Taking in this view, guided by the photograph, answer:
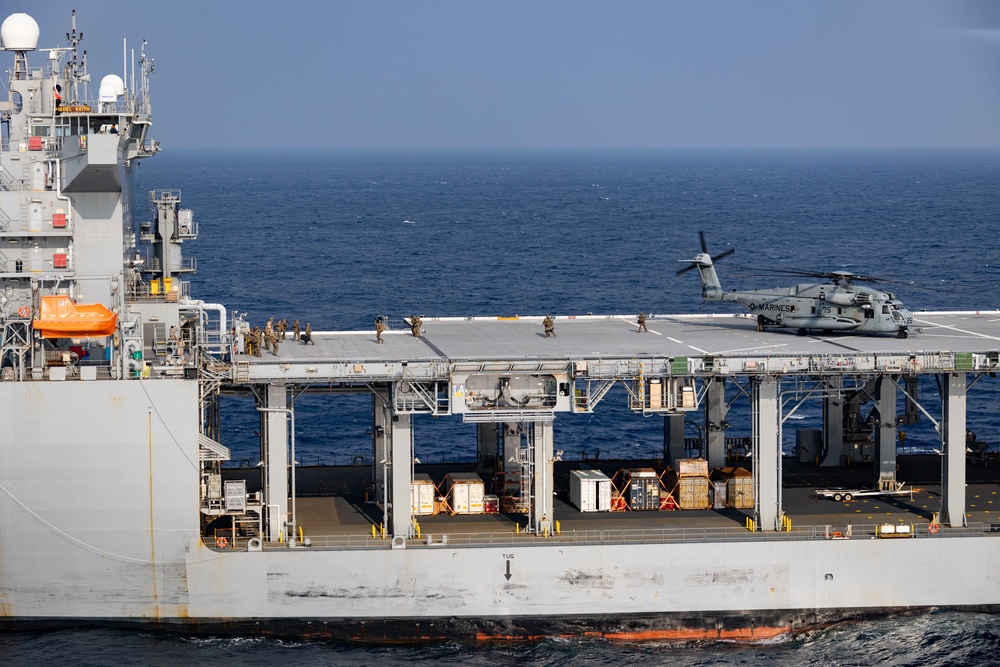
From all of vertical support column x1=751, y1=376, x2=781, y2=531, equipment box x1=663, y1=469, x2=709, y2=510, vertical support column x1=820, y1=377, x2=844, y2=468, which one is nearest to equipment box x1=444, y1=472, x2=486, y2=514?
equipment box x1=663, y1=469, x2=709, y2=510

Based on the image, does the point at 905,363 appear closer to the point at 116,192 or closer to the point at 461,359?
the point at 461,359

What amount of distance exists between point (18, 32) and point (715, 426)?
2995 cm

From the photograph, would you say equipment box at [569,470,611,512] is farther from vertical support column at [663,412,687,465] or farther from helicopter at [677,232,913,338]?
helicopter at [677,232,913,338]

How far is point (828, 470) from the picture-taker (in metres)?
65.2

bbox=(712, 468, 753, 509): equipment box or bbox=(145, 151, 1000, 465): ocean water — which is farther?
bbox=(145, 151, 1000, 465): ocean water

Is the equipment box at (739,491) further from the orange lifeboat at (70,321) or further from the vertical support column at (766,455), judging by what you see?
the orange lifeboat at (70,321)

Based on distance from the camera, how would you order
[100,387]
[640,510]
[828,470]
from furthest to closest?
[828,470]
[640,510]
[100,387]

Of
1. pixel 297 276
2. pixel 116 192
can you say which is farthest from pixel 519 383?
pixel 297 276

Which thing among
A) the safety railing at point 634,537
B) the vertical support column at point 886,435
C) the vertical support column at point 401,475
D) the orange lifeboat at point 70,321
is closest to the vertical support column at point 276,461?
the safety railing at point 634,537

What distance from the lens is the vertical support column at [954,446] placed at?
180 feet

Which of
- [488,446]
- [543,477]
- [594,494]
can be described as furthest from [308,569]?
[488,446]

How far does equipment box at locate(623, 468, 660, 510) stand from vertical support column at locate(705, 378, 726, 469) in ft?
13.3

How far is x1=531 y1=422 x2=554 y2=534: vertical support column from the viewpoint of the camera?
177 ft

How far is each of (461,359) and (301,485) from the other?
11324mm
